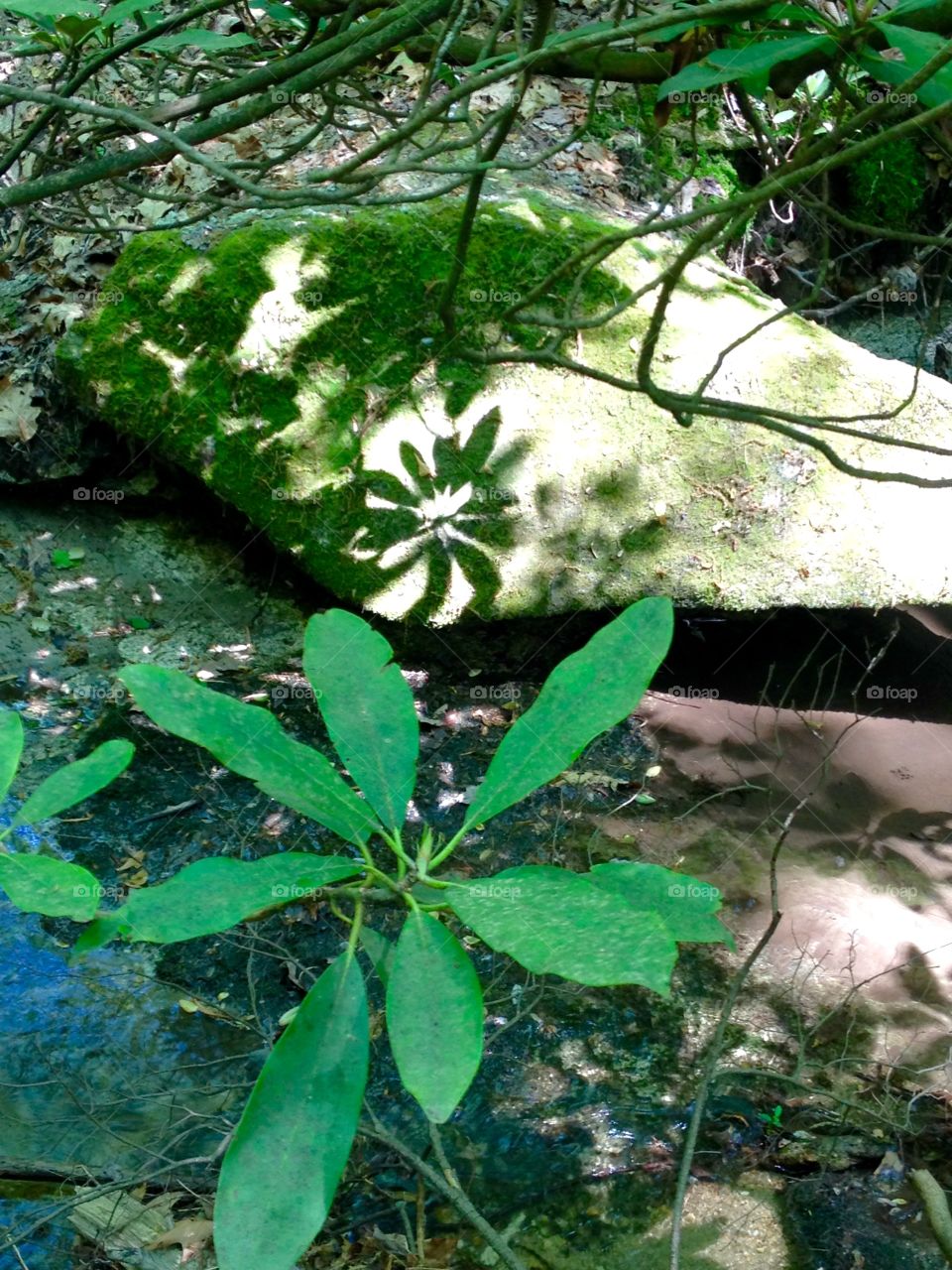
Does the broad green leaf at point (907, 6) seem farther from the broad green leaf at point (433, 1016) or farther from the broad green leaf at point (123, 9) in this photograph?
the broad green leaf at point (433, 1016)

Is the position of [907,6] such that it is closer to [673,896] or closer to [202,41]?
[202,41]

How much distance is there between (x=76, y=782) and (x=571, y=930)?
0.54 metres

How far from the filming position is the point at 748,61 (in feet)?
4.68

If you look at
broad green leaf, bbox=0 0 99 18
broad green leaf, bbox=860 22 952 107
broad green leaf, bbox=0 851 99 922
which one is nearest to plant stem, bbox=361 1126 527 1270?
broad green leaf, bbox=0 851 99 922

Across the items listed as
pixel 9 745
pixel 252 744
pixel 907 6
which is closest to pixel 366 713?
pixel 252 744

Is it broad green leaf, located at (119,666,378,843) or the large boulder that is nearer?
broad green leaf, located at (119,666,378,843)

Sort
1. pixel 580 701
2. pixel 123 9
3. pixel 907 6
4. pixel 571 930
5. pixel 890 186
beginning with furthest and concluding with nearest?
1. pixel 890 186
2. pixel 123 9
3. pixel 907 6
4. pixel 580 701
5. pixel 571 930

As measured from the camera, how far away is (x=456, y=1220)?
2.05 meters

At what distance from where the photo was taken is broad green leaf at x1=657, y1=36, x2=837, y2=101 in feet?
4.59

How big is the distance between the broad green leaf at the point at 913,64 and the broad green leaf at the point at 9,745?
1282mm

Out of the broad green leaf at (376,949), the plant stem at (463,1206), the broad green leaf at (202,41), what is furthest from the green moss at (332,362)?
the broad green leaf at (376,949)

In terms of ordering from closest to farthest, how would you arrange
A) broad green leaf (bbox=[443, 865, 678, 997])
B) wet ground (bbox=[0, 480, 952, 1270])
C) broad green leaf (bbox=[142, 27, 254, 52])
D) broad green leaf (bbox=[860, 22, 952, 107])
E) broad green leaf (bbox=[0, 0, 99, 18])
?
broad green leaf (bbox=[443, 865, 678, 997]), broad green leaf (bbox=[860, 22, 952, 107]), broad green leaf (bbox=[0, 0, 99, 18]), broad green leaf (bbox=[142, 27, 254, 52]), wet ground (bbox=[0, 480, 952, 1270])

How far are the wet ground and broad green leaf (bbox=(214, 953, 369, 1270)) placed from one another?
89 cm

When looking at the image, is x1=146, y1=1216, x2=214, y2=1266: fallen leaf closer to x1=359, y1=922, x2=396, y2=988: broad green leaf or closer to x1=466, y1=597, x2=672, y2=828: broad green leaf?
x1=359, y1=922, x2=396, y2=988: broad green leaf
